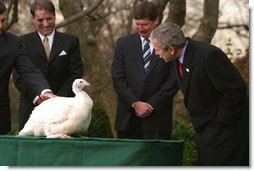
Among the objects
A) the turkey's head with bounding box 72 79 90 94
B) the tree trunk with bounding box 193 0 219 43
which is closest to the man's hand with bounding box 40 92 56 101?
the turkey's head with bounding box 72 79 90 94

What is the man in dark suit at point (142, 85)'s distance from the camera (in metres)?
7.68

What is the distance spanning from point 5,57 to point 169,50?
190cm

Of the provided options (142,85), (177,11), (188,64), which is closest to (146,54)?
(142,85)

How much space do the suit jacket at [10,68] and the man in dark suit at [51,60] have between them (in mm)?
503

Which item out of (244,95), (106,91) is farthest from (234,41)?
(244,95)

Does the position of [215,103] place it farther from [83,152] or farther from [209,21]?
[209,21]

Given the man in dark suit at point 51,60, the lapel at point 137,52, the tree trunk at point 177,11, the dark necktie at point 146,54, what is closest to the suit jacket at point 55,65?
the man in dark suit at point 51,60

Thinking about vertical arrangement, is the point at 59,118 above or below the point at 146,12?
below

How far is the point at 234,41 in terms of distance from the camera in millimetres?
18203

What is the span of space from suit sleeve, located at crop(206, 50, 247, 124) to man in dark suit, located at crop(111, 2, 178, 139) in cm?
161

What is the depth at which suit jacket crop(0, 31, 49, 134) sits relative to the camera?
717 centimetres

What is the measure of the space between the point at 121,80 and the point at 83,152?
2164 millimetres

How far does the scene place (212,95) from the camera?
623 centimetres

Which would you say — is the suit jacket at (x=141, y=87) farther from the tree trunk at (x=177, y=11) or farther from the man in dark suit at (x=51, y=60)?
the tree trunk at (x=177, y=11)
